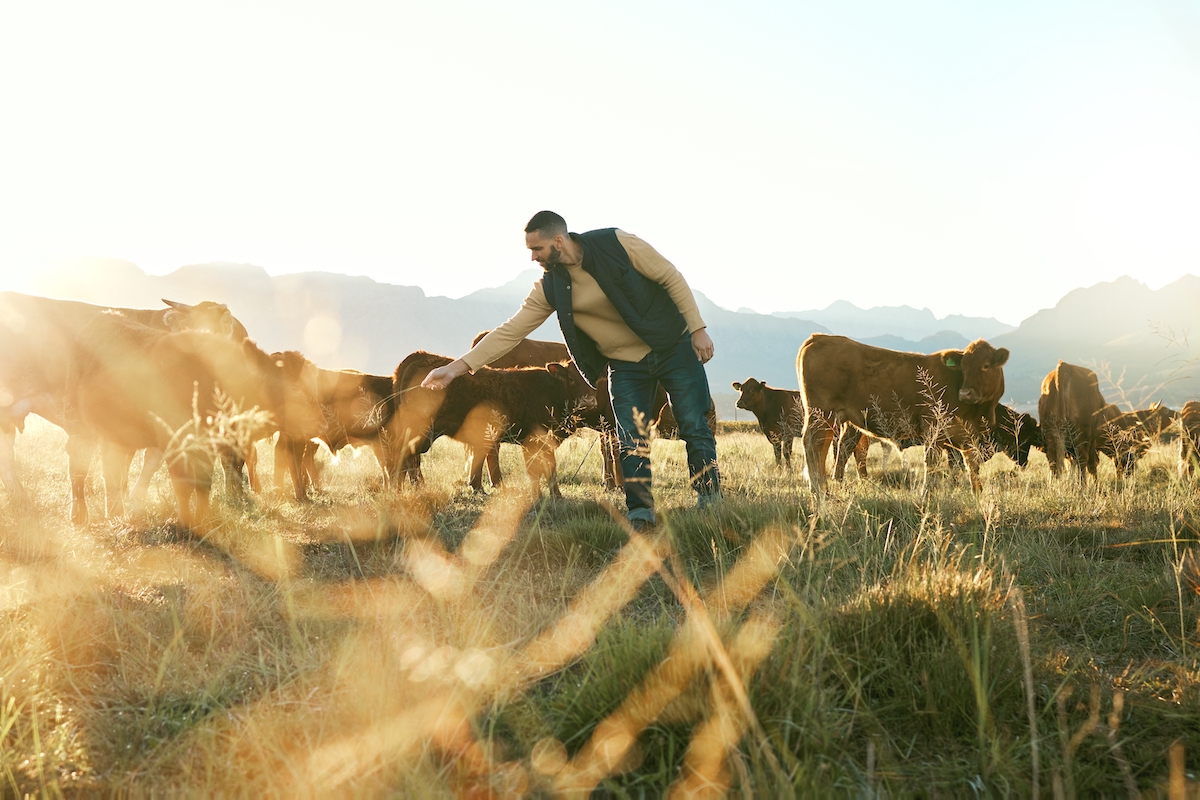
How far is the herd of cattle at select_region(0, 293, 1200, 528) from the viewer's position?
5.82 meters

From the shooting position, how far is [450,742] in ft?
6.90

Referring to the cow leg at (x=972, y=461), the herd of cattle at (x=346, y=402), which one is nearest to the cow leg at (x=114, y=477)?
the herd of cattle at (x=346, y=402)

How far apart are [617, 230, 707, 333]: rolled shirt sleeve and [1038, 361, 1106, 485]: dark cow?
8.32m

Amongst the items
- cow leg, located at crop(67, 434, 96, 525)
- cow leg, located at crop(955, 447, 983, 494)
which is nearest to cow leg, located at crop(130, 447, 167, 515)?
cow leg, located at crop(67, 434, 96, 525)

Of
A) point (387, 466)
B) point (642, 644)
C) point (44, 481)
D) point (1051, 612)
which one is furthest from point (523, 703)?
point (44, 481)

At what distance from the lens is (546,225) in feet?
17.3

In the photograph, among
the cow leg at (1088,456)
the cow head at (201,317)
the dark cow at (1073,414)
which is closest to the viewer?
the cow head at (201,317)

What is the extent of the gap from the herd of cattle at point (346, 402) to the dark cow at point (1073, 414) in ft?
0.11

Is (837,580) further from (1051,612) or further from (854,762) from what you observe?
(854,762)

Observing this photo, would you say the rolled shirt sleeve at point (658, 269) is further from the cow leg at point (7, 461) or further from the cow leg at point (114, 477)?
the cow leg at point (7, 461)

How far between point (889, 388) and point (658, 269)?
4755 mm

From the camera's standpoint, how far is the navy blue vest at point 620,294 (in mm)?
5480

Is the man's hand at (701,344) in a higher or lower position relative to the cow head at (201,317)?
lower

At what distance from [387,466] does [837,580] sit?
5728 millimetres
